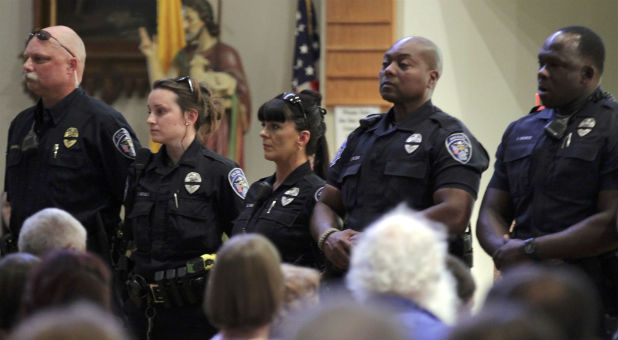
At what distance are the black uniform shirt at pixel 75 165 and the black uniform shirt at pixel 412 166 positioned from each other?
130 centimetres

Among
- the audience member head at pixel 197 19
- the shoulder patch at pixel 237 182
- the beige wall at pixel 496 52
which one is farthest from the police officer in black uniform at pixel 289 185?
the audience member head at pixel 197 19

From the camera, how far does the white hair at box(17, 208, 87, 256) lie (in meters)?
3.45

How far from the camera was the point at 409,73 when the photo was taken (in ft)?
13.2

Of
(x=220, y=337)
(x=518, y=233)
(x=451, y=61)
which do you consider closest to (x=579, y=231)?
(x=518, y=233)

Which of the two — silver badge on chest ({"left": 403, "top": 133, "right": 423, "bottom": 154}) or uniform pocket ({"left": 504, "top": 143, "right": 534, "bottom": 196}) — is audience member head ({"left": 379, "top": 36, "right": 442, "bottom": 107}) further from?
uniform pocket ({"left": 504, "top": 143, "right": 534, "bottom": 196})

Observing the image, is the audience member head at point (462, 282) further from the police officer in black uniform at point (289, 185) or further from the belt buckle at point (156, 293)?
the belt buckle at point (156, 293)

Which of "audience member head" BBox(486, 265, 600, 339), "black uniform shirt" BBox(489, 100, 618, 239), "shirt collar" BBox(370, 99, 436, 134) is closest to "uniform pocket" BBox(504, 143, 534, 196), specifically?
"black uniform shirt" BBox(489, 100, 618, 239)

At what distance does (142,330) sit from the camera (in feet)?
14.6

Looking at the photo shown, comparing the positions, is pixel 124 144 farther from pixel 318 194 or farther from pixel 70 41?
pixel 318 194

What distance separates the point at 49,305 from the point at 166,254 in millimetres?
1965

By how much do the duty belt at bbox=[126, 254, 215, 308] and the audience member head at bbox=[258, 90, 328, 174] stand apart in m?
0.57

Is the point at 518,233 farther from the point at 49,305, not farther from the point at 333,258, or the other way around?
the point at 49,305

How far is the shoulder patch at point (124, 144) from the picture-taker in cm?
477

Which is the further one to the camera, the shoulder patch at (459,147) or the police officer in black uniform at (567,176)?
the shoulder patch at (459,147)
